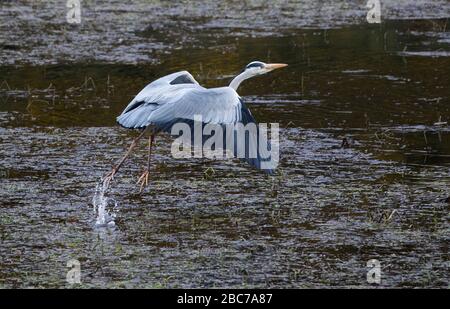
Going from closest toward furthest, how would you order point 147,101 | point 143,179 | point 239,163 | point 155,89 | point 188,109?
1. point 188,109
2. point 147,101
3. point 155,89
4. point 143,179
5. point 239,163

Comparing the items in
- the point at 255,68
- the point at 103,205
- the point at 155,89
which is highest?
the point at 255,68

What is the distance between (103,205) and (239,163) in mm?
1731

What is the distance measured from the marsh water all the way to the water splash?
4 centimetres

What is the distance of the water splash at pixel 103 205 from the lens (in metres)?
6.68

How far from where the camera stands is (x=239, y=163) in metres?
8.41

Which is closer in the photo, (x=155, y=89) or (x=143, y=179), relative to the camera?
(x=155, y=89)

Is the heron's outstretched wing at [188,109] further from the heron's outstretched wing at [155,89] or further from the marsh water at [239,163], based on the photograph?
the marsh water at [239,163]

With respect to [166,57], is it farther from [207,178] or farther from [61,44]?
[207,178]

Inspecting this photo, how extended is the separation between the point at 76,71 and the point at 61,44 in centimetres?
172

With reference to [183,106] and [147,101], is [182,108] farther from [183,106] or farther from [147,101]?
[147,101]

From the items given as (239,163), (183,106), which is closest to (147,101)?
(183,106)

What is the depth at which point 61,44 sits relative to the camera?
45.6 ft

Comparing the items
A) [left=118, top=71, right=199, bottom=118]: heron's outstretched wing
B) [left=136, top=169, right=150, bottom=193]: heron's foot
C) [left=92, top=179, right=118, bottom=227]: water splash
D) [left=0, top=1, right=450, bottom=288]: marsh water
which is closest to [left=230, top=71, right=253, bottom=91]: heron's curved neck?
[left=118, top=71, right=199, bottom=118]: heron's outstretched wing

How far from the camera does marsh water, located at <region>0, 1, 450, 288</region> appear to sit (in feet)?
19.7
